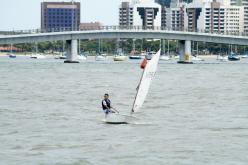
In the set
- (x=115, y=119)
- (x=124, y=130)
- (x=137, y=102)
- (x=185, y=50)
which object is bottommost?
(x=185, y=50)

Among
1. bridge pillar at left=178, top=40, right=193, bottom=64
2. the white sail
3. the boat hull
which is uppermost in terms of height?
the white sail

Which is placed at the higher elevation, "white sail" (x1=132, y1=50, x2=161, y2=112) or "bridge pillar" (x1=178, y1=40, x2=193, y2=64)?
"white sail" (x1=132, y1=50, x2=161, y2=112)

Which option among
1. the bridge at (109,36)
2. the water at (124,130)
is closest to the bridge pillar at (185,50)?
the bridge at (109,36)

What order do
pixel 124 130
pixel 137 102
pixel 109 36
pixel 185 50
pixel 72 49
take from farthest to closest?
1. pixel 185 50
2. pixel 109 36
3. pixel 72 49
4. pixel 137 102
5. pixel 124 130

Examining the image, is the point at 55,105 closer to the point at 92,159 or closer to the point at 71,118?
the point at 71,118

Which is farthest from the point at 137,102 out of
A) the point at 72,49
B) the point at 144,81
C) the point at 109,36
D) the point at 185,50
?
the point at 185,50

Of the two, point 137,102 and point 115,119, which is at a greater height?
point 137,102

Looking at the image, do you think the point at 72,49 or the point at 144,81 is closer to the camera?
the point at 144,81

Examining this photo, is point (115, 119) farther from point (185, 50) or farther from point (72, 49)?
point (185, 50)

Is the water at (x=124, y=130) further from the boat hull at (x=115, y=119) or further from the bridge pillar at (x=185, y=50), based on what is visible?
the bridge pillar at (x=185, y=50)

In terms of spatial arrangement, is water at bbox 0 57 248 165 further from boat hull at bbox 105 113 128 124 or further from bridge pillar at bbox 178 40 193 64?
bridge pillar at bbox 178 40 193 64

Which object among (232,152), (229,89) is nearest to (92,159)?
(232,152)

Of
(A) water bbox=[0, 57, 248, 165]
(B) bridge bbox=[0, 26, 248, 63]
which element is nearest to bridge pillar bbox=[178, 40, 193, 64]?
(B) bridge bbox=[0, 26, 248, 63]

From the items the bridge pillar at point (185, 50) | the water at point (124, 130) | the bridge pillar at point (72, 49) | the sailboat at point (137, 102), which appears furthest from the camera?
the bridge pillar at point (185, 50)
